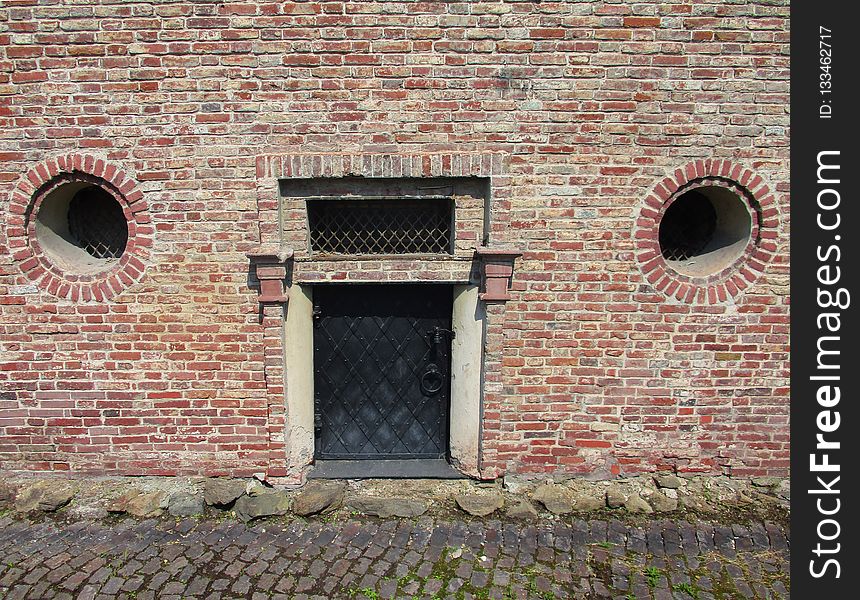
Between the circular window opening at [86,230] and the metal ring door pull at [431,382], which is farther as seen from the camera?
the metal ring door pull at [431,382]

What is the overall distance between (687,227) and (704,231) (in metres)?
0.15

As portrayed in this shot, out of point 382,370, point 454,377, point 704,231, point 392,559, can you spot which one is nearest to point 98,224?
point 382,370

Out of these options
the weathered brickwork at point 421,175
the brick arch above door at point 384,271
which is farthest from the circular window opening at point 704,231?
the brick arch above door at point 384,271

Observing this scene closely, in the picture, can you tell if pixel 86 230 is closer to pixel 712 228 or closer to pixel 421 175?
pixel 421 175

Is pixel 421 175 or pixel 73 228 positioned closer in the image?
pixel 421 175

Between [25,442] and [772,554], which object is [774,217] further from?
[25,442]

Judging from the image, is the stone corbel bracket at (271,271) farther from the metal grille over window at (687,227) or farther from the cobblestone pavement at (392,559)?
the metal grille over window at (687,227)

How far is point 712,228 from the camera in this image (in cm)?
424

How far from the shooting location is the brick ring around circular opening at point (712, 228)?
3.86m

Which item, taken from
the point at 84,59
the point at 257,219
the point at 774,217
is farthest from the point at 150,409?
the point at 774,217

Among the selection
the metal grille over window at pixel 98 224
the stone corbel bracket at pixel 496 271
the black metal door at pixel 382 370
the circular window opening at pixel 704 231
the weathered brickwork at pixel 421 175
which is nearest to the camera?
the weathered brickwork at pixel 421 175

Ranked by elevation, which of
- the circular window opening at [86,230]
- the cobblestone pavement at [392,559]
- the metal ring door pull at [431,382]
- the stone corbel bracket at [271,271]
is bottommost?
the cobblestone pavement at [392,559]

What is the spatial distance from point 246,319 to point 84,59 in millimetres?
2396

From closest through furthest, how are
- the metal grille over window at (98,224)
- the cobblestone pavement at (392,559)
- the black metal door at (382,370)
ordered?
the cobblestone pavement at (392,559), the metal grille over window at (98,224), the black metal door at (382,370)
